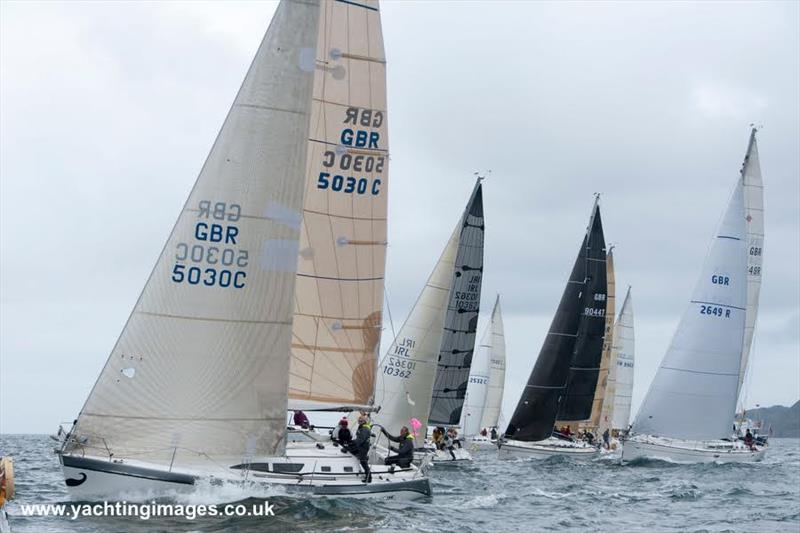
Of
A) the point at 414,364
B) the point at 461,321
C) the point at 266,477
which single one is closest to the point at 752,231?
the point at 461,321

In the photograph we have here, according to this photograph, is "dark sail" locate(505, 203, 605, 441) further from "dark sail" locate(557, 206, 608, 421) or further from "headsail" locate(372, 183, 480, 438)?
"headsail" locate(372, 183, 480, 438)

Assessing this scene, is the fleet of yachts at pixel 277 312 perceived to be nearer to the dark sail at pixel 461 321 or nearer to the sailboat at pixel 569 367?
the dark sail at pixel 461 321

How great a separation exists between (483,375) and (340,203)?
130 ft

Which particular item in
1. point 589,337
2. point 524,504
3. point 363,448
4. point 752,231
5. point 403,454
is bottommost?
point 524,504

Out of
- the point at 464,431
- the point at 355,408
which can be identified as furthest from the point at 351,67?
the point at 464,431

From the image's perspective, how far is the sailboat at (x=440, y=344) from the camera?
3828cm

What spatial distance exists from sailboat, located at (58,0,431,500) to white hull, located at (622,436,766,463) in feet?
82.5

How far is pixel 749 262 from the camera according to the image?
53250 mm

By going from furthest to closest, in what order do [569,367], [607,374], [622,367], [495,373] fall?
1. [622,367]
2. [607,374]
3. [495,373]
4. [569,367]

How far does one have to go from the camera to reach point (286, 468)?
75.1ft

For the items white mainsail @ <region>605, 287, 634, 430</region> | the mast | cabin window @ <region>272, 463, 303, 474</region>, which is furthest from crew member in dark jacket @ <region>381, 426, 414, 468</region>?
white mainsail @ <region>605, 287, 634, 430</region>

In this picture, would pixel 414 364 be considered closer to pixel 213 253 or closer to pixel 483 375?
pixel 213 253

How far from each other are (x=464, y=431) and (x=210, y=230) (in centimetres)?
4329

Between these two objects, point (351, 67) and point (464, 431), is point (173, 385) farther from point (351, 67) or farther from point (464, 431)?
point (464, 431)
